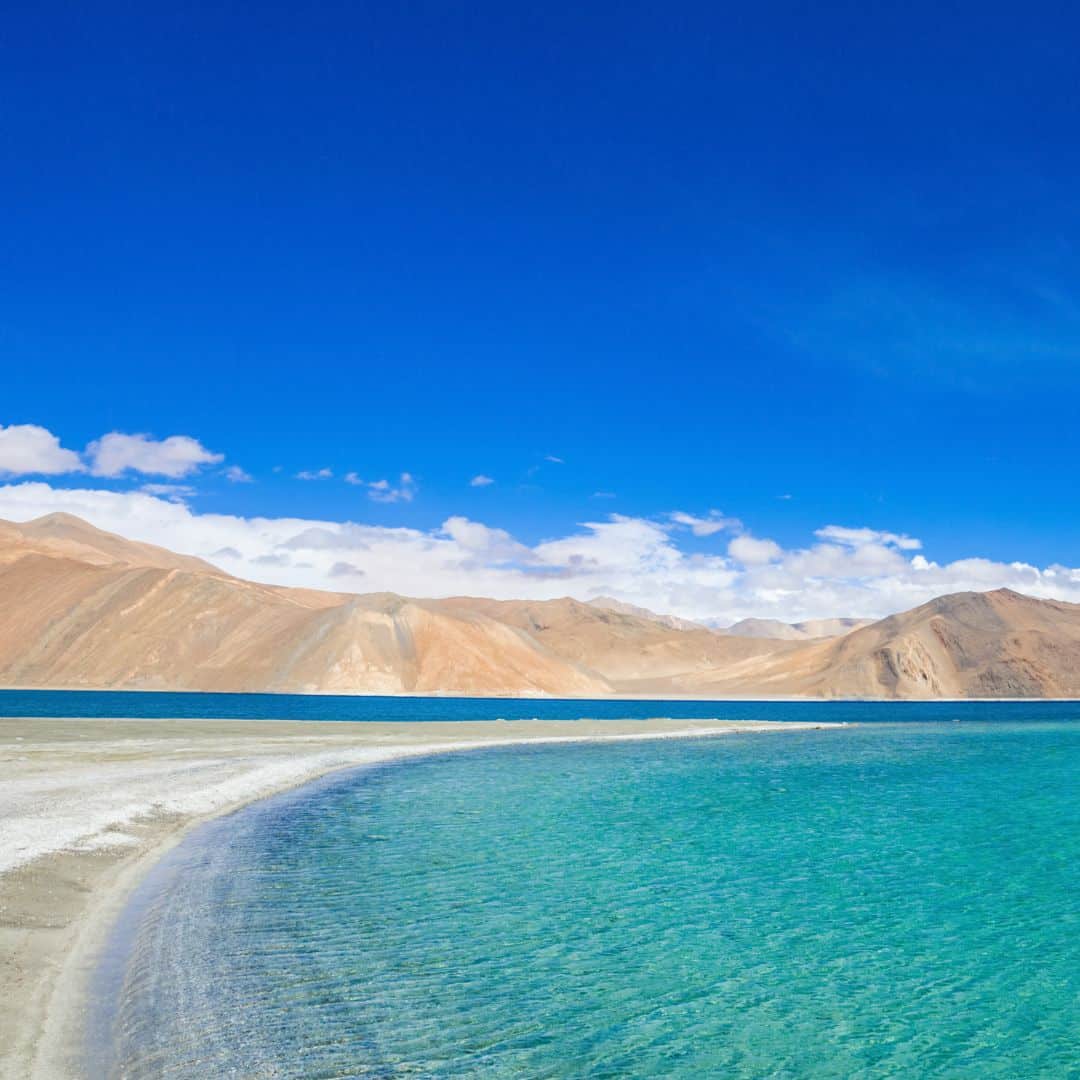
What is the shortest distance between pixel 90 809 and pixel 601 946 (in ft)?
48.0

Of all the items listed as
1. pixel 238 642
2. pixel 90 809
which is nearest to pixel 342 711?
pixel 238 642

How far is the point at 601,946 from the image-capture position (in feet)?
46.7

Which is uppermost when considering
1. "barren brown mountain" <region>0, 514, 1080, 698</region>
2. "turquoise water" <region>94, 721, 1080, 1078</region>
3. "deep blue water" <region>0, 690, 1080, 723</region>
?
"barren brown mountain" <region>0, 514, 1080, 698</region>

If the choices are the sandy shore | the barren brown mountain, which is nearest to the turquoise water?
the sandy shore

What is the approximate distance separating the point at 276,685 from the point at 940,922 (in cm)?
14896

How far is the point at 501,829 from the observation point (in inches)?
990

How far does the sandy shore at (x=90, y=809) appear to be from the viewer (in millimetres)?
10695

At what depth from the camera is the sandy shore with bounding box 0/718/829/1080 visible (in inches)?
421

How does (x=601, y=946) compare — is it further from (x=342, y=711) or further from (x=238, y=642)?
(x=238, y=642)

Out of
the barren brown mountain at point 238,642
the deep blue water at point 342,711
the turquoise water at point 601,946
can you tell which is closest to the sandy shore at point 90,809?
the turquoise water at point 601,946

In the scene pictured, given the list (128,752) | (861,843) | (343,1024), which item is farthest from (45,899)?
(128,752)

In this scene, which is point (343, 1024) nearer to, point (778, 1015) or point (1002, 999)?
point (778, 1015)

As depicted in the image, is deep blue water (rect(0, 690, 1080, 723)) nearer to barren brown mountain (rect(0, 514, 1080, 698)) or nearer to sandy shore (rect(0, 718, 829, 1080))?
barren brown mountain (rect(0, 514, 1080, 698))

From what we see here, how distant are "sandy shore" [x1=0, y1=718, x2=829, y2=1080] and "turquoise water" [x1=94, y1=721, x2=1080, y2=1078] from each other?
576mm
